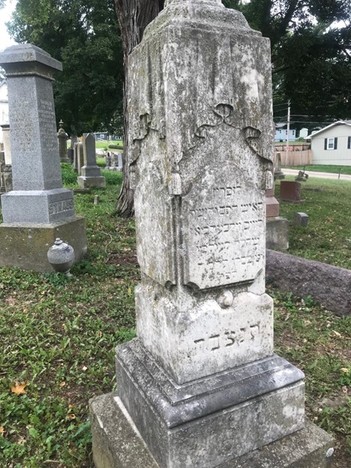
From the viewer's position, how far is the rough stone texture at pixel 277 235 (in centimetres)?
650

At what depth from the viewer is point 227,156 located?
1839 millimetres

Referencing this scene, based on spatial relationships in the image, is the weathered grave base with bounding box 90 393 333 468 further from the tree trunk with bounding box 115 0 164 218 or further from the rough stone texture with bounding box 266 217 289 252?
the tree trunk with bounding box 115 0 164 218

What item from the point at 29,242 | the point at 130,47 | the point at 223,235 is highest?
the point at 130,47

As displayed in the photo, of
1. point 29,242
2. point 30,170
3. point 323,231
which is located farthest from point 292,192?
point 29,242

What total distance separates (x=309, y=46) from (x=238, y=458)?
48.1ft

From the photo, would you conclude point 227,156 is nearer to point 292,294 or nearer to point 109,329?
point 109,329

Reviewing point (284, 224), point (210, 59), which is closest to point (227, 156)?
point (210, 59)

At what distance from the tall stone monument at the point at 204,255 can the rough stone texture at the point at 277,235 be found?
4.54 meters

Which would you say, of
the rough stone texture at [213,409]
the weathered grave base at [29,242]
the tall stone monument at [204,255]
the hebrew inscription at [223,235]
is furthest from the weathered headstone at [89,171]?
the hebrew inscription at [223,235]

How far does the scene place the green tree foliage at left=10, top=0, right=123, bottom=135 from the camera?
21.1 m

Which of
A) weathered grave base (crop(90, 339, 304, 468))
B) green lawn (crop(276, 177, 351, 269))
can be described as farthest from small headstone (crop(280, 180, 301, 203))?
weathered grave base (crop(90, 339, 304, 468))

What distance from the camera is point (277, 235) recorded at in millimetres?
6578

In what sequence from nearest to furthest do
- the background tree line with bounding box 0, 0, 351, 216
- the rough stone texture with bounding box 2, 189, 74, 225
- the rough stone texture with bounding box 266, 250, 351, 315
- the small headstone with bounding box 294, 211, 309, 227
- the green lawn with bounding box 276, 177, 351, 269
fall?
the rough stone texture with bounding box 266, 250, 351, 315 → the rough stone texture with bounding box 2, 189, 74, 225 → the green lawn with bounding box 276, 177, 351, 269 → the small headstone with bounding box 294, 211, 309, 227 → the background tree line with bounding box 0, 0, 351, 216

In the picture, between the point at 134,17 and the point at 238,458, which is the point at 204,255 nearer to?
the point at 238,458
